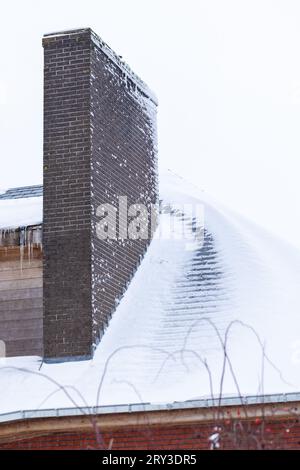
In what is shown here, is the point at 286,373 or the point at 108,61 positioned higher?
the point at 108,61

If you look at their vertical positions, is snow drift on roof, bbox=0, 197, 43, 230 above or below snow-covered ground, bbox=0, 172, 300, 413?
above

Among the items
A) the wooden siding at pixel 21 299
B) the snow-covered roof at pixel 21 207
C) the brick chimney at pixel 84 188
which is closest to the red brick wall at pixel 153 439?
the brick chimney at pixel 84 188

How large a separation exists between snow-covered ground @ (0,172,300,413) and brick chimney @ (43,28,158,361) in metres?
0.27

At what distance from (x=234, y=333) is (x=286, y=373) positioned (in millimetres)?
1110

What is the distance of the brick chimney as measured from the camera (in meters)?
12.6

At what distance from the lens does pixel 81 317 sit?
Answer: 1258 cm

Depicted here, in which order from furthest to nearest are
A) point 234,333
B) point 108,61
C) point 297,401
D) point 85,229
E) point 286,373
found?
point 108,61 < point 85,229 < point 234,333 < point 286,373 < point 297,401

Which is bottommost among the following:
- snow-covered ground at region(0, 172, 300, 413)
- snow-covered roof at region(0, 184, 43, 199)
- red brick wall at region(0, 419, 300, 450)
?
red brick wall at region(0, 419, 300, 450)

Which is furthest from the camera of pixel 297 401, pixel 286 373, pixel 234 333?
pixel 234 333

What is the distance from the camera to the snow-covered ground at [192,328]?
11133 millimetres

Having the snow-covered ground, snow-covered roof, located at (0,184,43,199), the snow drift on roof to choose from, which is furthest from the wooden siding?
snow-covered roof, located at (0,184,43,199)

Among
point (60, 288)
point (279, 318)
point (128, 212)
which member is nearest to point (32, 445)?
point (60, 288)

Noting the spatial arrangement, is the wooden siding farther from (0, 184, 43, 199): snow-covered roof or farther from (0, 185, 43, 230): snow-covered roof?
(0, 184, 43, 199): snow-covered roof

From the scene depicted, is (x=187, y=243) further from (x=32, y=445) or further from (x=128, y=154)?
(x=32, y=445)
